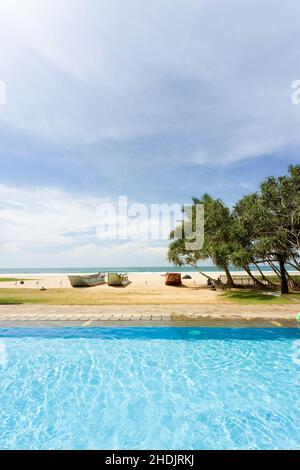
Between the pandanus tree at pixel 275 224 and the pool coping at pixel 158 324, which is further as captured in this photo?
the pandanus tree at pixel 275 224

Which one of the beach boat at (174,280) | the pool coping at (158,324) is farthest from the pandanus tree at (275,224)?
the beach boat at (174,280)

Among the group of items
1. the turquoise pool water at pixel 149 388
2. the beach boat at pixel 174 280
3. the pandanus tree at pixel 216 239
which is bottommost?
the turquoise pool water at pixel 149 388

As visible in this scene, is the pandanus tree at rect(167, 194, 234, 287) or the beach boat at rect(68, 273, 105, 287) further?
the beach boat at rect(68, 273, 105, 287)

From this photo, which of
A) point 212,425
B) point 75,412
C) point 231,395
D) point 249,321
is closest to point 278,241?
point 249,321

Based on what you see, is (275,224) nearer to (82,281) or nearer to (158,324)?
(158,324)

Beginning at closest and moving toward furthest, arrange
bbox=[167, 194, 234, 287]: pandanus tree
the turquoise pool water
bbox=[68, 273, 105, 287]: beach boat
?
the turquoise pool water < bbox=[167, 194, 234, 287]: pandanus tree < bbox=[68, 273, 105, 287]: beach boat

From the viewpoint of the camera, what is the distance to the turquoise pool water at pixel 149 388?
5.54 m

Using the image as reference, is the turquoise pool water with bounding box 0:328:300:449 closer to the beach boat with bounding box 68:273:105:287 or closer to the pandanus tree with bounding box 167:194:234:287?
the pandanus tree with bounding box 167:194:234:287

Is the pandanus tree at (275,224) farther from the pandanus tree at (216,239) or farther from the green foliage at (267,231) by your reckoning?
the pandanus tree at (216,239)

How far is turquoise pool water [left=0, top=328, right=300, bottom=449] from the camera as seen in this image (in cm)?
554

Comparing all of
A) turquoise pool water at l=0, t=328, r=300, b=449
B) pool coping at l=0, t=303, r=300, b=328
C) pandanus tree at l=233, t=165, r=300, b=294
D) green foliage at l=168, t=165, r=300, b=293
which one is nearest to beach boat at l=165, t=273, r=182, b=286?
green foliage at l=168, t=165, r=300, b=293

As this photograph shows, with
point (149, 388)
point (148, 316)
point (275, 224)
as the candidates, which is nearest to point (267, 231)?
point (275, 224)

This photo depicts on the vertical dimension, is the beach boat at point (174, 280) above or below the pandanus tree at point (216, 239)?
below

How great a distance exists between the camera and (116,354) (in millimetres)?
9531
